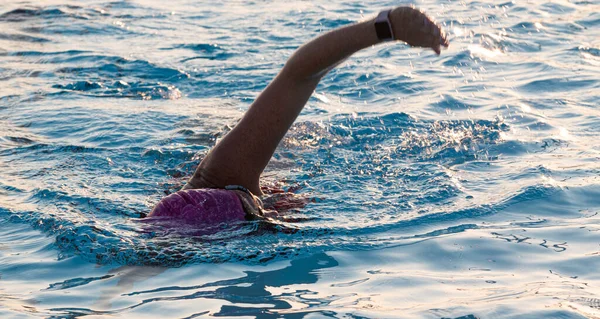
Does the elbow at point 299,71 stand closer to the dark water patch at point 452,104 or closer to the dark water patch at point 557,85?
the dark water patch at point 452,104

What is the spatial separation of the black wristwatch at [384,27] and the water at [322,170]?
3.53 feet

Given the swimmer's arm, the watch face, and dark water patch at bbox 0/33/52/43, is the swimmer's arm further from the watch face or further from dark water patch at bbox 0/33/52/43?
dark water patch at bbox 0/33/52/43

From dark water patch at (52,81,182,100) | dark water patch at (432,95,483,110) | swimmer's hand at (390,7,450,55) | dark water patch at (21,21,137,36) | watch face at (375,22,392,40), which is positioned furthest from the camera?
dark water patch at (21,21,137,36)

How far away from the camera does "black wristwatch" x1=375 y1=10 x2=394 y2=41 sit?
3.37 metres

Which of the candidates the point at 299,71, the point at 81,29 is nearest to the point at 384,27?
the point at 299,71

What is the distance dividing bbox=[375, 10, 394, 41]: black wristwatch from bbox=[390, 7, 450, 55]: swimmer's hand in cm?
2

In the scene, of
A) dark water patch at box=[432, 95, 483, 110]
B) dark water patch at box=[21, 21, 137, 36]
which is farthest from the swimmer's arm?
dark water patch at box=[21, 21, 137, 36]

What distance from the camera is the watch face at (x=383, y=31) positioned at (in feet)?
11.1

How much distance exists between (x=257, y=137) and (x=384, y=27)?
92cm

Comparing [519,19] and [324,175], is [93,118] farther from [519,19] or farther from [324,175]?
[519,19]

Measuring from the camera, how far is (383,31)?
3396 millimetres

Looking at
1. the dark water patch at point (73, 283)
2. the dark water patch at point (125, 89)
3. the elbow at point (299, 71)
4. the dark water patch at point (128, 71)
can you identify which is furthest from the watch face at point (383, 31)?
the dark water patch at point (128, 71)

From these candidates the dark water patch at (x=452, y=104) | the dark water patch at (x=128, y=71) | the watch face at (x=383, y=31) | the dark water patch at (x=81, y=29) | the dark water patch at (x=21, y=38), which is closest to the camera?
the watch face at (x=383, y=31)

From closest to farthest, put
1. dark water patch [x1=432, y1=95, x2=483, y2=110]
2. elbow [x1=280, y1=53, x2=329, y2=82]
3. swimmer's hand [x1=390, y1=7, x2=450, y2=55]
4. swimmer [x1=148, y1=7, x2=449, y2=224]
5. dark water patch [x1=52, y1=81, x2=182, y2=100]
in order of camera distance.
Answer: swimmer's hand [x1=390, y1=7, x2=450, y2=55] → swimmer [x1=148, y1=7, x2=449, y2=224] → elbow [x1=280, y1=53, x2=329, y2=82] → dark water patch [x1=432, y1=95, x2=483, y2=110] → dark water patch [x1=52, y1=81, x2=182, y2=100]
